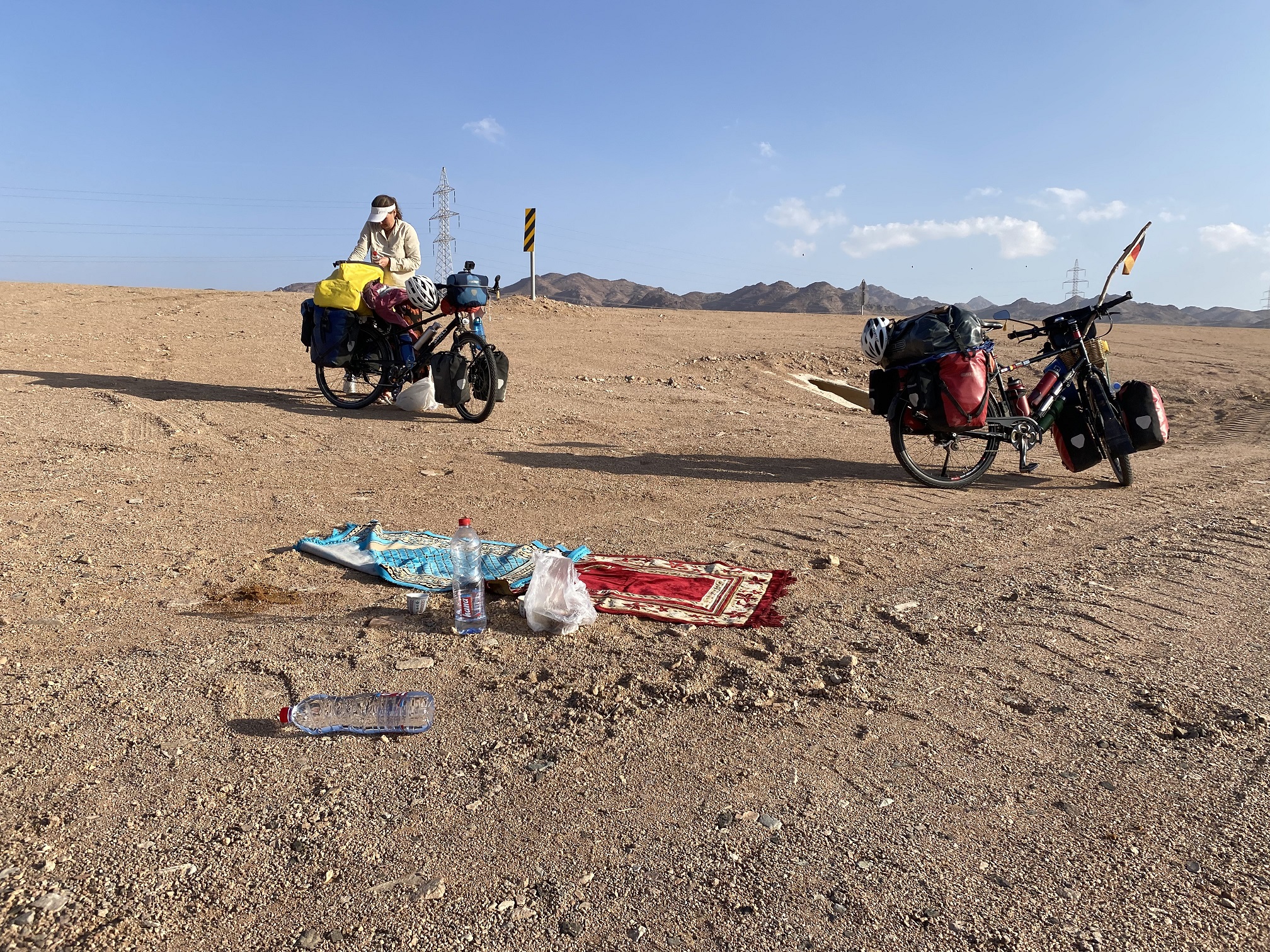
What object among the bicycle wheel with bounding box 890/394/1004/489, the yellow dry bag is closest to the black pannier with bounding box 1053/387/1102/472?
the bicycle wheel with bounding box 890/394/1004/489

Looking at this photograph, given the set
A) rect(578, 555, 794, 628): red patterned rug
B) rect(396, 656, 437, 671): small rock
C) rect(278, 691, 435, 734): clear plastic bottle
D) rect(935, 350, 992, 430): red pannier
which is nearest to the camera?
rect(278, 691, 435, 734): clear plastic bottle

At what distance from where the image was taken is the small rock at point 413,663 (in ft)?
10.0

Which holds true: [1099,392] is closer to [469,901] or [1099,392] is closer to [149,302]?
[469,901]

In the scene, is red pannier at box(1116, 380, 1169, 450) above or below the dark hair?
below

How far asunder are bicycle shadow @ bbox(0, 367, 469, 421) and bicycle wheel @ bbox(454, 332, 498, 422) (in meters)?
0.39

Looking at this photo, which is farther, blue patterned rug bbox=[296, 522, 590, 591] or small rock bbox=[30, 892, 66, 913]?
blue patterned rug bbox=[296, 522, 590, 591]

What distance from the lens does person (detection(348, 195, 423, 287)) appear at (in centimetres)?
833

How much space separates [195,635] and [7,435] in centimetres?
464

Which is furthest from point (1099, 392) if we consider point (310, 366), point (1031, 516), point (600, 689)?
point (310, 366)

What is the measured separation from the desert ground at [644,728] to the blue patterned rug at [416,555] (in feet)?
0.38

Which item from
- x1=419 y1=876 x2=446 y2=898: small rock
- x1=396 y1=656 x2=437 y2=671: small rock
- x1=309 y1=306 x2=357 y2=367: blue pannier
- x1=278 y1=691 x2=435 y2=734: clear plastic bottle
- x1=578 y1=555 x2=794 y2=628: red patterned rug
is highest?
x1=309 y1=306 x2=357 y2=367: blue pannier

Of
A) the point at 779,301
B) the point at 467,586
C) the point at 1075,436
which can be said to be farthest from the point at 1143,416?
the point at 779,301

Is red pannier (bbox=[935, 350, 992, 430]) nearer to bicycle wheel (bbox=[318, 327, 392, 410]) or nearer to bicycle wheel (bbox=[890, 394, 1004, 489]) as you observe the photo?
bicycle wheel (bbox=[890, 394, 1004, 489])

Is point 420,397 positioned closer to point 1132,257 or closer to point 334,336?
point 334,336
